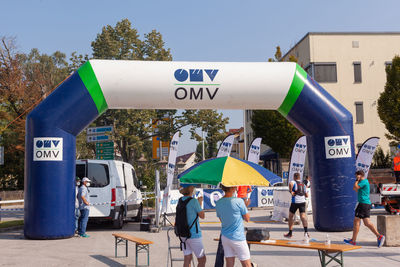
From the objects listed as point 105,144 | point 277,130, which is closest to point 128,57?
point 277,130

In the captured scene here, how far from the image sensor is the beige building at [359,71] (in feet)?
112

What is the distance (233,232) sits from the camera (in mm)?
6328

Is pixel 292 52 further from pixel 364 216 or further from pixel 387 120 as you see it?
pixel 364 216

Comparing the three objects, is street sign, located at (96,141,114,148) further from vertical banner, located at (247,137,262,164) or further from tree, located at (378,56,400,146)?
tree, located at (378,56,400,146)

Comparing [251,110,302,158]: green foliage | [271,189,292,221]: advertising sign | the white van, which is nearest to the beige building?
[251,110,302,158]: green foliage

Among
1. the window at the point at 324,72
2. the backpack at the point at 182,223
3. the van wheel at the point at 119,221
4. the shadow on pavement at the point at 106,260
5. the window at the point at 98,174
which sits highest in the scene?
the window at the point at 324,72

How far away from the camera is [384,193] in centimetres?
1683

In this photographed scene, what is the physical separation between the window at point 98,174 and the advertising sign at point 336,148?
21.6ft

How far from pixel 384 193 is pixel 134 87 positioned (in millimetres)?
10316

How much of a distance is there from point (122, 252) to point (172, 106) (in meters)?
4.43

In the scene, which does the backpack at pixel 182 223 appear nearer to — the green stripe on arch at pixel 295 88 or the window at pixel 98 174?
the green stripe on arch at pixel 295 88

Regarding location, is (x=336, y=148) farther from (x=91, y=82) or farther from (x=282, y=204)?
(x=91, y=82)

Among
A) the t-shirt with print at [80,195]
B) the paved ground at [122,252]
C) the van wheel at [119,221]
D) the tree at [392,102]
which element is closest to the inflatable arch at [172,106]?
the t-shirt with print at [80,195]

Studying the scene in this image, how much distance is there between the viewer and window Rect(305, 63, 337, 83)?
3409 cm
